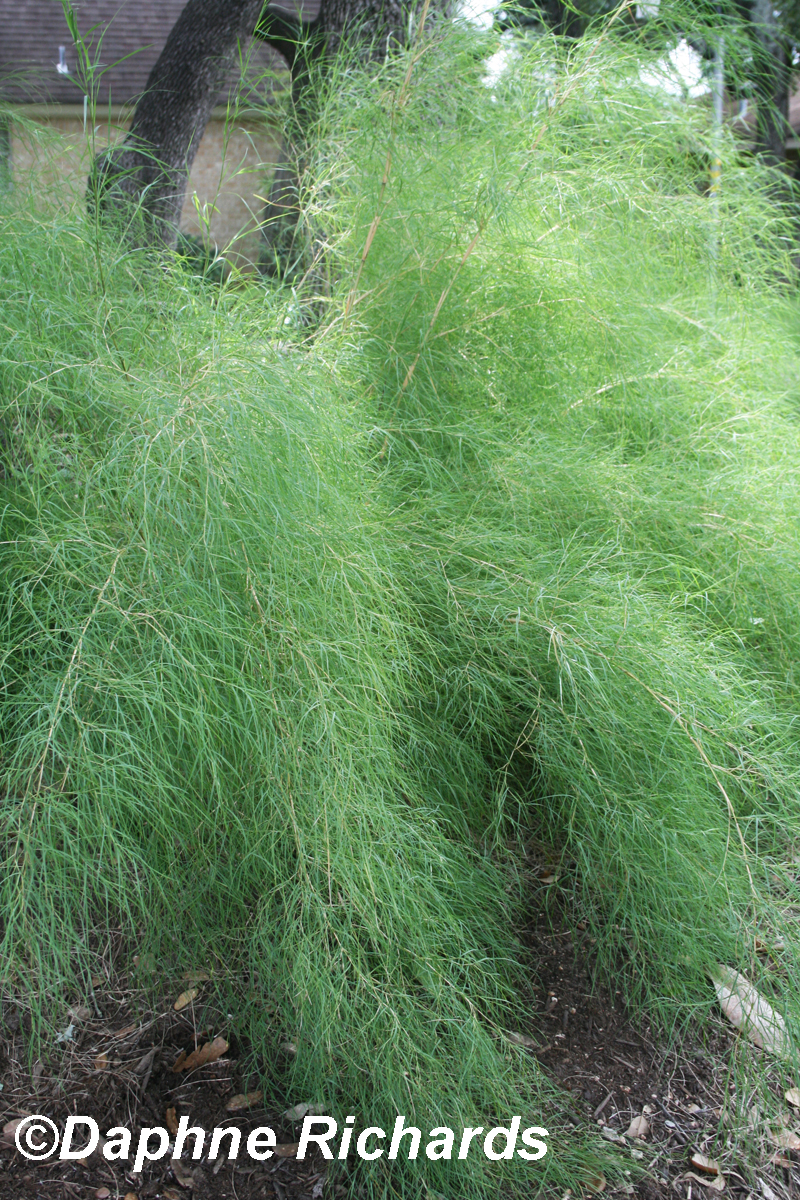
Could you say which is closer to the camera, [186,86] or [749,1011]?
[749,1011]

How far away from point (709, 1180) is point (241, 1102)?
80cm

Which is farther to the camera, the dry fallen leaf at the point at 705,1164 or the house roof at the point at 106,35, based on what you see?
the house roof at the point at 106,35

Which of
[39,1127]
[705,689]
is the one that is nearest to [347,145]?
[705,689]

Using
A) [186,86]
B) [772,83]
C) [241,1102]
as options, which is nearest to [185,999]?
[241,1102]

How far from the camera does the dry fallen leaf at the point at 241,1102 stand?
5.57ft

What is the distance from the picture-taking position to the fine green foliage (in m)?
1.62

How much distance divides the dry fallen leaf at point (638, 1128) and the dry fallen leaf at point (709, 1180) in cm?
9

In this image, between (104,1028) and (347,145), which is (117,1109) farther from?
(347,145)

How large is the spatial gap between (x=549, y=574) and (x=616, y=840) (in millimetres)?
584

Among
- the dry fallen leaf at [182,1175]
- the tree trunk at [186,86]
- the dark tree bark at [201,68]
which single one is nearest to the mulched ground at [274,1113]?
the dry fallen leaf at [182,1175]

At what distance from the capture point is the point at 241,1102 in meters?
1.70

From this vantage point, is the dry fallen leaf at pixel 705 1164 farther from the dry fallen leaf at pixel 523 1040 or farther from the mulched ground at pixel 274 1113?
the dry fallen leaf at pixel 523 1040

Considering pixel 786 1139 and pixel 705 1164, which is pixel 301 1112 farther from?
pixel 786 1139

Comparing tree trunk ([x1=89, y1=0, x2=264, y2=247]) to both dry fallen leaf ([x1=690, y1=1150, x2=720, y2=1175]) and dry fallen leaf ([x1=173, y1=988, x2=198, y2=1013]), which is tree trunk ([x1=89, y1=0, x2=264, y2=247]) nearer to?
dry fallen leaf ([x1=173, y1=988, x2=198, y2=1013])
